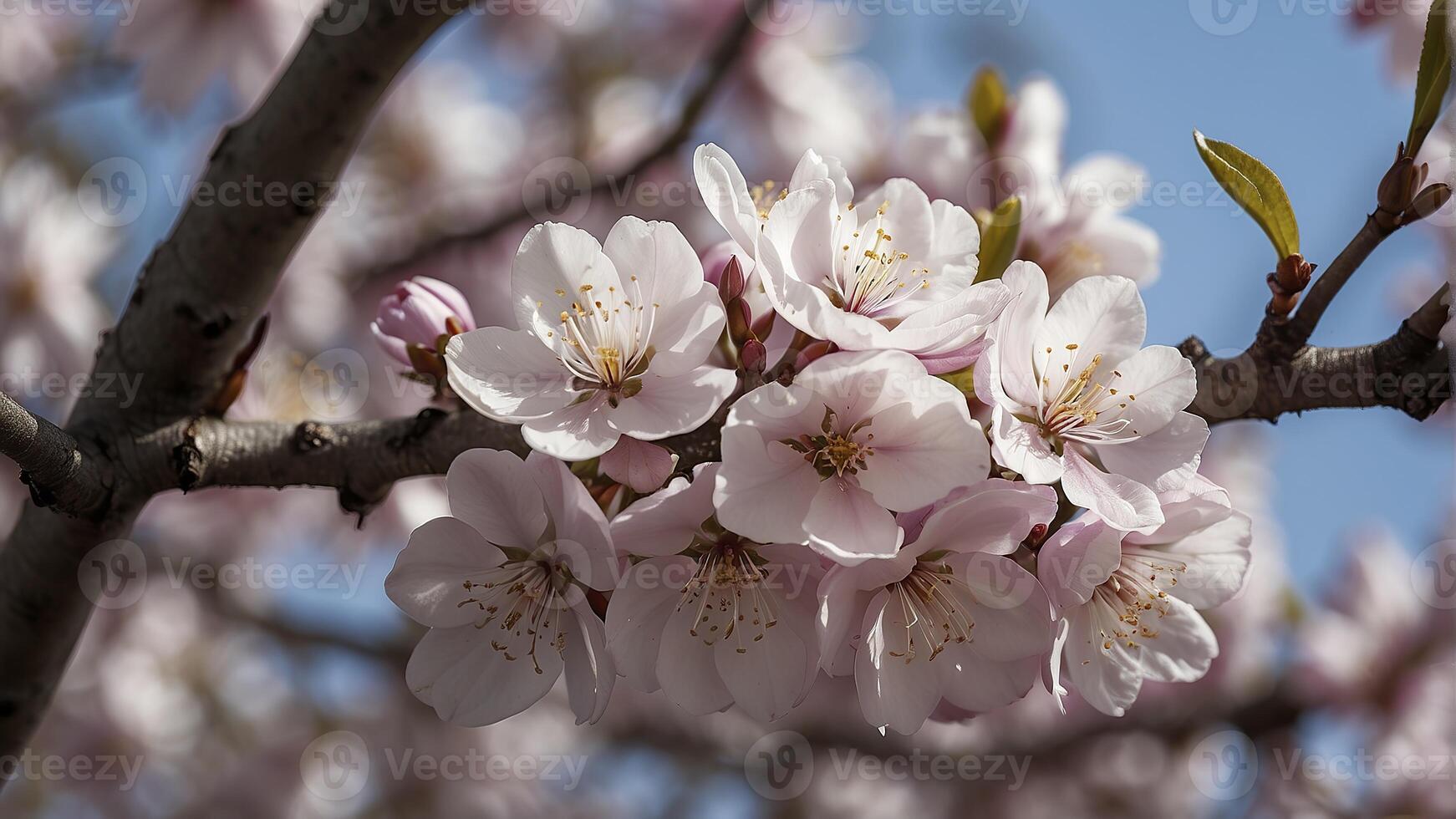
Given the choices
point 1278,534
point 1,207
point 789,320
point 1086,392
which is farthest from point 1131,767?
point 1,207

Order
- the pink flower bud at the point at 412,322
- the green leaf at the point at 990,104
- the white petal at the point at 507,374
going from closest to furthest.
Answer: the white petal at the point at 507,374, the pink flower bud at the point at 412,322, the green leaf at the point at 990,104

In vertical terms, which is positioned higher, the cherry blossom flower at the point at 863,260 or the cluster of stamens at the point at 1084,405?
the cherry blossom flower at the point at 863,260

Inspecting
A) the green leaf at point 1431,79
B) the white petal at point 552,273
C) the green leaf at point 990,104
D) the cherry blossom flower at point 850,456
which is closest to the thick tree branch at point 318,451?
the white petal at point 552,273

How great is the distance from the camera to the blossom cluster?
937 mm

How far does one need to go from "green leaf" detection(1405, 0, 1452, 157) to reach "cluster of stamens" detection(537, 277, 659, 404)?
2.82 ft

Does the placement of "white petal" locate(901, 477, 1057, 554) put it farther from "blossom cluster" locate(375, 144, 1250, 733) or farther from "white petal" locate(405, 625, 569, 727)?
"white petal" locate(405, 625, 569, 727)

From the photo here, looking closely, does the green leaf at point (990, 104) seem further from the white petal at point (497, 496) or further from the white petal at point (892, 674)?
the white petal at point (497, 496)

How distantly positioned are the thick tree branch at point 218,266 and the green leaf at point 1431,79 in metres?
1.16

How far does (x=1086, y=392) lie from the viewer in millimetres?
1084

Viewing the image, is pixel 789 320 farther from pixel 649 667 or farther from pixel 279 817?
pixel 279 817

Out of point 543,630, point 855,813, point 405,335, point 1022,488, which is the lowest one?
point 855,813

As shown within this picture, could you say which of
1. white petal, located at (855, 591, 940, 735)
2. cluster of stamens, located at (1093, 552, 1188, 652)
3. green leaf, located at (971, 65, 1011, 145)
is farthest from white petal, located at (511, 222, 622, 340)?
green leaf, located at (971, 65, 1011, 145)

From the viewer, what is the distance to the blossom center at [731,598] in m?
1.04

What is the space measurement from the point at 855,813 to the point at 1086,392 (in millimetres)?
4370
